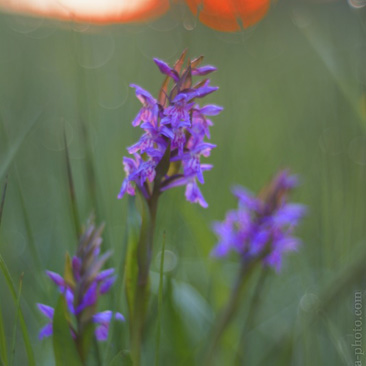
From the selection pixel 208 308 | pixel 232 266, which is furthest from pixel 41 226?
pixel 208 308

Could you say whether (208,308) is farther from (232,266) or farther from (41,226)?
(41,226)

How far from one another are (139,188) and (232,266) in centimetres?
104

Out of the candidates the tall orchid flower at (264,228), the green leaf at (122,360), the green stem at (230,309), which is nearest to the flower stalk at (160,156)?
the green leaf at (122,360)

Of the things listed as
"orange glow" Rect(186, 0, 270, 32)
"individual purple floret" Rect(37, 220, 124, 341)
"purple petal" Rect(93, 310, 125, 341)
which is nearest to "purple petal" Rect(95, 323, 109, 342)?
"purple petal" Rect(93, 310, 125, 341)

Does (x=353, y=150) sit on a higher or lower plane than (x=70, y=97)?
lower

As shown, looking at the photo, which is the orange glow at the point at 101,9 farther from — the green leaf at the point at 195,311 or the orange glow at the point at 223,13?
the green leaf at the point at 195,311

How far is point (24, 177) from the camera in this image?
1.85 metres

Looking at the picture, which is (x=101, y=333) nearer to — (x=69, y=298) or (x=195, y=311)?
(x=69, y=298)

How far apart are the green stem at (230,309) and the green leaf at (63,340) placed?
398 mm

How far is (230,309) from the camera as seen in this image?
3.54 ft

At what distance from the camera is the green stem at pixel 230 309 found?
104 cm

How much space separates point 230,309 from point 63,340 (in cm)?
48

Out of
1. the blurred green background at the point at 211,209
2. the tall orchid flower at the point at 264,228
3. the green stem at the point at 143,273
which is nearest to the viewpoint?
the green stem at the point at 143,273

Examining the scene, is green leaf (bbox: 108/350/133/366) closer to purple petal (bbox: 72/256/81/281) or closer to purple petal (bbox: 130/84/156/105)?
purple petal (bbox: 72/256/81/281)
